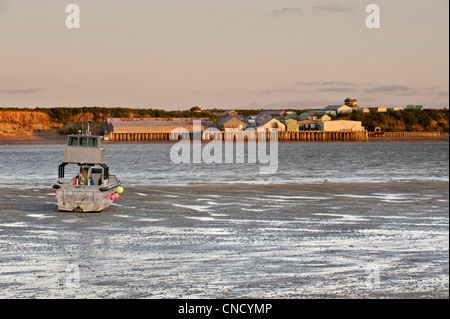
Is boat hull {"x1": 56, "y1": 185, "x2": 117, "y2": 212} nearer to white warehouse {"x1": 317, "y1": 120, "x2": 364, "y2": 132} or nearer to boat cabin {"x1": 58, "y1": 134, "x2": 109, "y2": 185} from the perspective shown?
boat cabin {"x1": 58, "y1": 134, "x2": 109, "y2": 185}

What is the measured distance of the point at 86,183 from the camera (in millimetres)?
22984

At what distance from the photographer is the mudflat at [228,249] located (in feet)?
40.1

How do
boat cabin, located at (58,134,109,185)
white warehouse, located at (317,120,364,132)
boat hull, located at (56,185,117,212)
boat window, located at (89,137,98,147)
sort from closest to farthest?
boat hull, located at (56,185,117,212), boat cabin, located at (58,134,109,185), boat window, located at (89,137,98,147), white warehouse, located at (317,120,364,132)

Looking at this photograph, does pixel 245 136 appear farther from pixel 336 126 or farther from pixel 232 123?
pixel 336 126

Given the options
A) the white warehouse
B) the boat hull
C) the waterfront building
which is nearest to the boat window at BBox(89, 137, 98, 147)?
the boat hull

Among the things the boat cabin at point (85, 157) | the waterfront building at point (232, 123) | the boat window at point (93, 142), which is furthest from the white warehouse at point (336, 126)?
the boat cabin at point (85, 157)

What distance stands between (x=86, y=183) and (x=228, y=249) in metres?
8.94

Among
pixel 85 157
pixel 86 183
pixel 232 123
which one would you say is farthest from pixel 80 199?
pixel 232 123

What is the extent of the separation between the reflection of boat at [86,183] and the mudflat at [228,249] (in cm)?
50

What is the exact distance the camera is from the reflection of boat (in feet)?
71.5

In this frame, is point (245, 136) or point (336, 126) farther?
point (336, 126)

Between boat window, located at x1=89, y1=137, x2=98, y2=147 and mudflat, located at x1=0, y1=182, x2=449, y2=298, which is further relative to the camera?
boat window, located at x1=89, y1=137, x2=98, y2=147

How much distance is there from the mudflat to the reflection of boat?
505 millimetres

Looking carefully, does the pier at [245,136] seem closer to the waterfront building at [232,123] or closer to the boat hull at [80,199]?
the waterfront building at [232,123]
